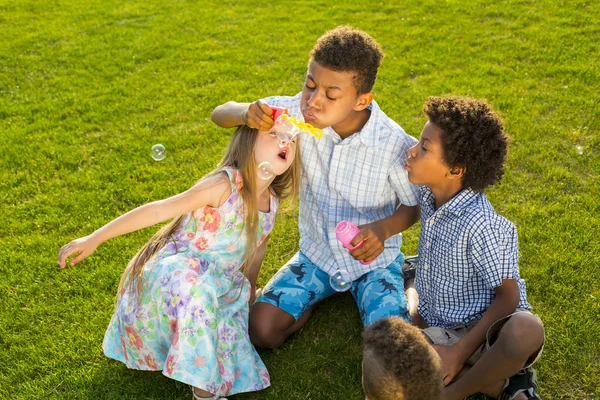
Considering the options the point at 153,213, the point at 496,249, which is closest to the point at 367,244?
the point at 496,249

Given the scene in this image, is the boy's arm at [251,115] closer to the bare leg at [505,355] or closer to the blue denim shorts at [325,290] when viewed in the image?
the blue denim shorts at [325,290]

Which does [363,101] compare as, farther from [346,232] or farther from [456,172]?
[346,232]

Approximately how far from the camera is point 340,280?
3482 millimetres

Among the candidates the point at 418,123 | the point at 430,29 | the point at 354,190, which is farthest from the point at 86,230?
the point at 430,29

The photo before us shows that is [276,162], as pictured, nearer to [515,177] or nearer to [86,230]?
[86,230]

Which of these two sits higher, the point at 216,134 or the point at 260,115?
the point at 260,115

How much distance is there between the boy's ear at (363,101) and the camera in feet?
10.8

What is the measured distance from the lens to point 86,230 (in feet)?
14.5

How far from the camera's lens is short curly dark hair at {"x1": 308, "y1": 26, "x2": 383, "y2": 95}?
3.16m

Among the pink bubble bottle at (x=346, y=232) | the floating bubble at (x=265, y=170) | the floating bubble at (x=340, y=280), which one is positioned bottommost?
the floating bubble at (x=340, y=280)

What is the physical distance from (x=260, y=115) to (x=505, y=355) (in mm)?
1575

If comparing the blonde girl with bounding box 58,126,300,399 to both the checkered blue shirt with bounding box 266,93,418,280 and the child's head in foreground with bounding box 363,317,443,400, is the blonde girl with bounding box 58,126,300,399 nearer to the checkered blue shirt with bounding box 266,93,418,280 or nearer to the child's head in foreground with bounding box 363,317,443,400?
the checkered blue shirt with bounding box 266,93,418,280

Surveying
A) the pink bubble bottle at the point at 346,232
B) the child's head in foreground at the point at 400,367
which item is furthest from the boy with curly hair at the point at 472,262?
the child's head in foreground at the point at 400,367

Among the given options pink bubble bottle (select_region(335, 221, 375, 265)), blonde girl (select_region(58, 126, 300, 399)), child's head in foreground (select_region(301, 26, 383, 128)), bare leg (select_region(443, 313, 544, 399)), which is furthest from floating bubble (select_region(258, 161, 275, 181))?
bare leg (select_region(443, 313, 544, 399))
